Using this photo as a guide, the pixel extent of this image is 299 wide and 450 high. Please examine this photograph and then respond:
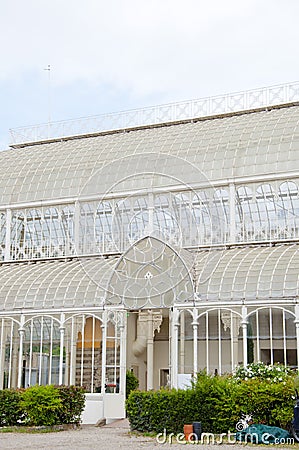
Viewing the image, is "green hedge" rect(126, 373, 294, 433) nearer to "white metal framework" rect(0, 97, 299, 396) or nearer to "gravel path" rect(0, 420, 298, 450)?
"gravel path" rect(0, 420, 298, 450)

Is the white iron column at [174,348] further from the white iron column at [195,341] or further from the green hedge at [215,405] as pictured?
the green hedge at [215,405]

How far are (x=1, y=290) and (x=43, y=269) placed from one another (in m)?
2.24

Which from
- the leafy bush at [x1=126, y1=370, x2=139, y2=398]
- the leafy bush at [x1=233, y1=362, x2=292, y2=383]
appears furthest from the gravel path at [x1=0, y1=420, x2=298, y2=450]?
the leafy bush at [x1=126, y1=370, x2=139, y2=398]

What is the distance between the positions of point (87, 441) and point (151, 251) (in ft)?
29.2

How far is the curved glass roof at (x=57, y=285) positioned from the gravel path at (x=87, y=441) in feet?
19.3

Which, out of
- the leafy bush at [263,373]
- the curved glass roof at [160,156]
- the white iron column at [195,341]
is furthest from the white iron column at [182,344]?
the curved glass roof at [160,156]

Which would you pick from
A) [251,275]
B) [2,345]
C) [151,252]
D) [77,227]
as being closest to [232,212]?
[151,252]

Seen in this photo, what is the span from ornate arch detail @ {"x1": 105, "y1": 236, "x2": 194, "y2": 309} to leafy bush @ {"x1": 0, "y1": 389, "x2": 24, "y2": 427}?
205 inches

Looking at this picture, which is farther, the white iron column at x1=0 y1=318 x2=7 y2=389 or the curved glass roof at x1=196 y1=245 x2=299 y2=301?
the white iron column at x1=0 y1=318 x2=7 y2=389

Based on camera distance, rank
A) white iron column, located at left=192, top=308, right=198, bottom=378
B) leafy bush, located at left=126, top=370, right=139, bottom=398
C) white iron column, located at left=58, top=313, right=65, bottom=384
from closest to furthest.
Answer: white iron column, located at left=192, top=308, right=198, bottom=378
white iron column, located at left=58, top=313, right=65, bottom=384
leafy bush, located at left=126, top=370, right=139, bottom=398

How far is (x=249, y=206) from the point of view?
31.5 meters

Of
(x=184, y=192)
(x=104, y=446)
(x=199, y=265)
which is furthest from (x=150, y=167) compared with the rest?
(x=104, y=446)

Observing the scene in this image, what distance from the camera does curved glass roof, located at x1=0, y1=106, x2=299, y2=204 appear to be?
1251 inches

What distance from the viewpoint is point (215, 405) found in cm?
2036
